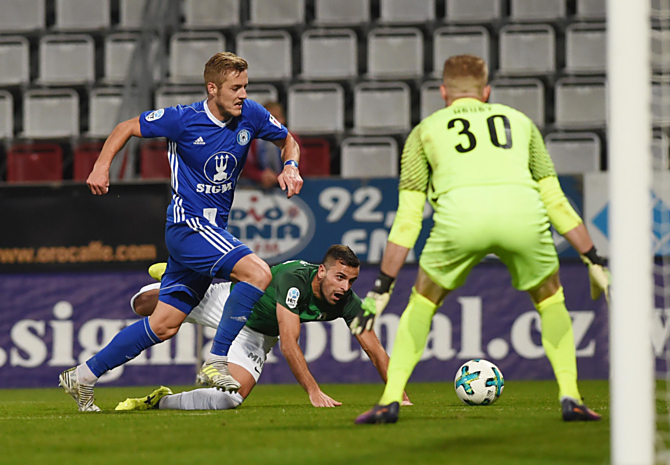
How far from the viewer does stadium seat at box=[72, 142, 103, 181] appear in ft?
39.0

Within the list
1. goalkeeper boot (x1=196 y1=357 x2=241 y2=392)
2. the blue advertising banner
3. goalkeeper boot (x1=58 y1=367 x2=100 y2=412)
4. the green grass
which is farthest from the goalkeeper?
the blue advertising banner

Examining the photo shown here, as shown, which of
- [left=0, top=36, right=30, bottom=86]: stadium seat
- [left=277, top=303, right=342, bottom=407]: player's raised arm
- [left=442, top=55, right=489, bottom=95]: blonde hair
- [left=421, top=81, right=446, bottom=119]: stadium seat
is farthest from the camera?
[left=0, top=36, right=30, bottom=86]: stadium seat

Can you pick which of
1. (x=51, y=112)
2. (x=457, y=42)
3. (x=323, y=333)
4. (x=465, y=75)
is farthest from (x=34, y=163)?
(x=465, y=75)

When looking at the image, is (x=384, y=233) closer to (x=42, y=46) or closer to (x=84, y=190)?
(x=84, y=190)

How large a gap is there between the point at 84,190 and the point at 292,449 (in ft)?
23.6

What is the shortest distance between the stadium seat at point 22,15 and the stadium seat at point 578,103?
7378mm

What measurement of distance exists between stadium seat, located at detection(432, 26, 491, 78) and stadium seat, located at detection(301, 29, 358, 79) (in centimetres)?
111

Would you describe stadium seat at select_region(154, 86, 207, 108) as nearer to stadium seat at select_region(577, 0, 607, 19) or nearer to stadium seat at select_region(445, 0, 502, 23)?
stadium seat at select_region(445, 0, 502, 23)

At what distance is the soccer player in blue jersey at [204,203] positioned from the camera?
18.5 ft

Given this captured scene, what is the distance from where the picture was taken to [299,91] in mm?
12664

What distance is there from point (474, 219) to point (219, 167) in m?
2.05

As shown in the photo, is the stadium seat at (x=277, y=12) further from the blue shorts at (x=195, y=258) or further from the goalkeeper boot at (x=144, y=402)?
the blue shorts at (x=195, y=258)

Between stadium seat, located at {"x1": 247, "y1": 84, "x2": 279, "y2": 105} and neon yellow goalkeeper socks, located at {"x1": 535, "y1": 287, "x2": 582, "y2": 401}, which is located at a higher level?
stadium seat, located at {"x1": 247, "y1": 84, "x2": 279, "y2": 105}

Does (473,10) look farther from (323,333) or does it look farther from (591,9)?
(323,333)
